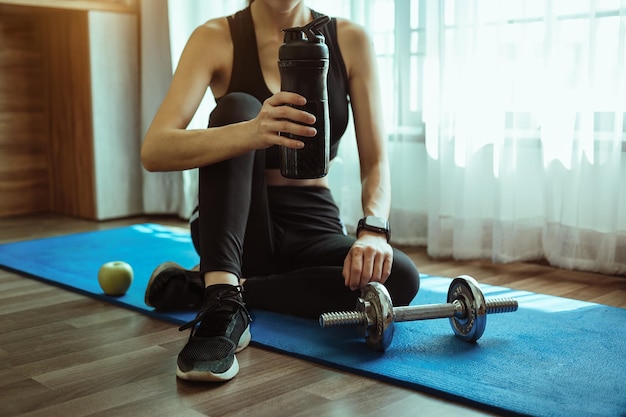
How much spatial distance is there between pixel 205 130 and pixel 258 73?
257mm

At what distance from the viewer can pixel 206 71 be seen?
1497 millimetres

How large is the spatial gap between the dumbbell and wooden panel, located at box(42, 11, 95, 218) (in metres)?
1.80

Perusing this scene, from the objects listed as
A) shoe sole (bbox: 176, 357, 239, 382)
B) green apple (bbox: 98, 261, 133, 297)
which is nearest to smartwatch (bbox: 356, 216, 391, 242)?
shoe sole (bbox: 176, 357, 239, 382)

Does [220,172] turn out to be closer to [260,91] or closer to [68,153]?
[260,91]

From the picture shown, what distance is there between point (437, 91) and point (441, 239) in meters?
0.41

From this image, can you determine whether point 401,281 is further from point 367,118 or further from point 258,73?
point 258,73

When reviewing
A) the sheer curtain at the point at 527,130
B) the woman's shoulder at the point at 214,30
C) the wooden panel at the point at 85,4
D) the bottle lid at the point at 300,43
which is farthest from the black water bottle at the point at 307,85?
the wooden panel at the point at 85,4

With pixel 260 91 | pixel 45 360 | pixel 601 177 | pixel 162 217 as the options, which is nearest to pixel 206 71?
A: pixel 260 91

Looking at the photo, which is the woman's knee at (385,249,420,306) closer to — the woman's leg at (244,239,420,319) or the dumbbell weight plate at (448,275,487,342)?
the woman's leg at (244,239,420,319)

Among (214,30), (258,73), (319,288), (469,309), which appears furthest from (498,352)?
(214,30)

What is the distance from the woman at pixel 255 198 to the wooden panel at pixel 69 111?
4.46 ft

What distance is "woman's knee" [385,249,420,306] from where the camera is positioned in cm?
143

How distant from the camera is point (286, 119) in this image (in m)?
1.14

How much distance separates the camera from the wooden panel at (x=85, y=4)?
8.42 ft
